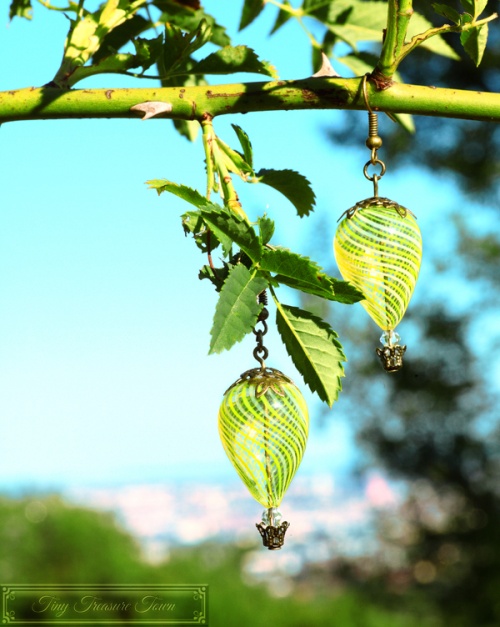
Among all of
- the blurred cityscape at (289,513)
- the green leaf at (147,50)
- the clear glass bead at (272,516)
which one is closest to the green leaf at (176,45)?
the green leaf at (147,50)

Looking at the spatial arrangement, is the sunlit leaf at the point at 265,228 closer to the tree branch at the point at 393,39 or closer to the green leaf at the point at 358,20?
the tree branch at the point at 393,39

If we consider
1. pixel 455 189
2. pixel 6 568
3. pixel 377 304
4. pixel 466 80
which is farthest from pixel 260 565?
pixel 377 304

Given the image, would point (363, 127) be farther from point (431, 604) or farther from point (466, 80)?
point (431, 604)

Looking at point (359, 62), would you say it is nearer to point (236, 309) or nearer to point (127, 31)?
point (127, 31)

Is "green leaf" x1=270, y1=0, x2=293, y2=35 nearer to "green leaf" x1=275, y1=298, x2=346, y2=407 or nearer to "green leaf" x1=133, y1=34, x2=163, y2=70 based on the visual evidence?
"green leaf" x1=133, y1=34, x2=163, y2=70

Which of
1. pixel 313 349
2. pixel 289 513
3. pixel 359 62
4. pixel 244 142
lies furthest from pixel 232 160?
pixel 289 513
